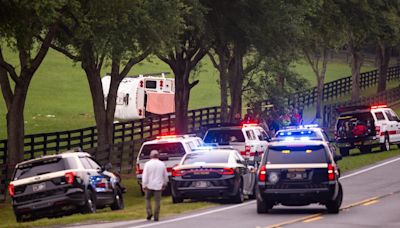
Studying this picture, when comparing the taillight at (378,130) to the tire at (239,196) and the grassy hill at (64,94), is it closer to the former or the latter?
the grassy hill at (64,94)

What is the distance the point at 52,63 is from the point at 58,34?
2210 inches

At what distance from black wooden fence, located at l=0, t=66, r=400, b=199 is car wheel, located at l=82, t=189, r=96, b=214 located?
8.70m

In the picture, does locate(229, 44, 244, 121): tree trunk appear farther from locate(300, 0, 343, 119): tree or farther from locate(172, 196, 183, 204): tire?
locate(172, 196, 183, 204): tire

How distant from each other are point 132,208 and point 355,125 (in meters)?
18.9

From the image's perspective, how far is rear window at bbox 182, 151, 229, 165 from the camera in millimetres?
28203

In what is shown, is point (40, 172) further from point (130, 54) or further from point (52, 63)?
point (52, 63)

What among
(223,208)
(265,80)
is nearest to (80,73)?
(265,80)

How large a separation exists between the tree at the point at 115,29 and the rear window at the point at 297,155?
9.59m

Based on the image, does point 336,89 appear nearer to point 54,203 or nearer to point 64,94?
point 64,94

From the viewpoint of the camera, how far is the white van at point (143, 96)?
59.7m

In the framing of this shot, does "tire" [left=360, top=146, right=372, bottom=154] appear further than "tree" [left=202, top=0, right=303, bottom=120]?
Yes

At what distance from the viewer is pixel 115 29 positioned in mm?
34188

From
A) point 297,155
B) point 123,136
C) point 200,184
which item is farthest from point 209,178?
point 123,136

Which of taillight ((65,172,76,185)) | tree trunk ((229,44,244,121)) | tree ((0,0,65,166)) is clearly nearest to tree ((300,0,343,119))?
tree trunk ((229,44,244,121))
